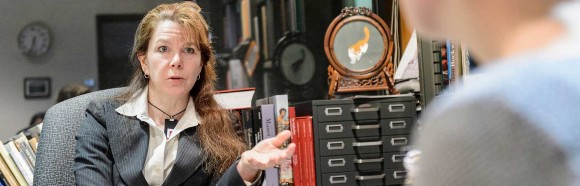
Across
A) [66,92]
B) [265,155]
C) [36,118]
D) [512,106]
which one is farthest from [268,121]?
[512,106]

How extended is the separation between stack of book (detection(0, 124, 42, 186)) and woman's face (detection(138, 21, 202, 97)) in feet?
1.54

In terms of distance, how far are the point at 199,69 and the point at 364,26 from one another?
1045mm

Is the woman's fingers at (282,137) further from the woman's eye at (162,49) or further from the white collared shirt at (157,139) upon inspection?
the woman's eye at (162,49)

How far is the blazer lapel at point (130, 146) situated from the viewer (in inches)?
67.2

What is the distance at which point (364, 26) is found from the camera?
276 cm

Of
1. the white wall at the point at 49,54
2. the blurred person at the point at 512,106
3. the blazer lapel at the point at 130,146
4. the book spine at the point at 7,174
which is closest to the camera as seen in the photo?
the blurred person at the point at 512,106

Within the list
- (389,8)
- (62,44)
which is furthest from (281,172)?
(62,44)

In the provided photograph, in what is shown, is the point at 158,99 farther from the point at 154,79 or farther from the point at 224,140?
the point at 224,140

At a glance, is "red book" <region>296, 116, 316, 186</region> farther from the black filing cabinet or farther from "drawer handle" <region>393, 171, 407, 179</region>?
"drawer handle" <region>393, 171, 407, 179</region>

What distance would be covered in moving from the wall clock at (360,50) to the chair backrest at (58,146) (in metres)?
1.14

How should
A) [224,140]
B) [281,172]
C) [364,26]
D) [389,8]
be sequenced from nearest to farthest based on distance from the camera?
1. [224,140]
2. [281,172]
3. [364,26]
4. [389,8]

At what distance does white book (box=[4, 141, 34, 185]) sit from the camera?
201cm

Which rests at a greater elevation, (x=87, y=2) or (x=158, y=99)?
(x=87, y=2)

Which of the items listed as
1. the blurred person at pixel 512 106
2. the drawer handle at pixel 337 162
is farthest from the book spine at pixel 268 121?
the blurred person at pixel 512 106
